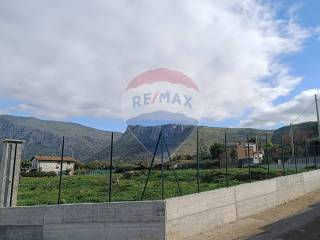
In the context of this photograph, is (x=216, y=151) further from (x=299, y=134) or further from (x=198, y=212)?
(x=299, y=134)

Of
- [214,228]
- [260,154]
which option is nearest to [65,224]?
[214,228]

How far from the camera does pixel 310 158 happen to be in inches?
1209

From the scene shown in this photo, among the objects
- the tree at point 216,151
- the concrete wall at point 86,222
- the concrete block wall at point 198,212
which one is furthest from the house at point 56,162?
the tree at point 216,151

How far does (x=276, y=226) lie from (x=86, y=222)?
19.8 ft

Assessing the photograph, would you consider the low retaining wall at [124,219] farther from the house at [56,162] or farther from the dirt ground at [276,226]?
the house at [56,162]

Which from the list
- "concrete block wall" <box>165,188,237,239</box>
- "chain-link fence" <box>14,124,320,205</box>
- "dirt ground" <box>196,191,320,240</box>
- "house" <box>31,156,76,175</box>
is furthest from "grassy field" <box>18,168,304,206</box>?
"dirt ground" <box>196,191,320,240</box>

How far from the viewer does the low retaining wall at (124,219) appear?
10.2m

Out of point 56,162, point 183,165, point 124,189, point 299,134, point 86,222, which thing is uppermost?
point 299,134

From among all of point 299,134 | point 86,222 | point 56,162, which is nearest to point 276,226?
point 86,222

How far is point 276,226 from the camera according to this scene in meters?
12.4

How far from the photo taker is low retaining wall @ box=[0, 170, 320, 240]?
33.4 ft

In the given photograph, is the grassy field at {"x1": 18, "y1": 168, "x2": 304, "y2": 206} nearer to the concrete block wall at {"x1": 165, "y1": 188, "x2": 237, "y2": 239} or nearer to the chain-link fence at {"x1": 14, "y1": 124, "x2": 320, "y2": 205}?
the chain-link fence at {"x1": 14, "y1": 124, "x2": 320, "y2": 205}

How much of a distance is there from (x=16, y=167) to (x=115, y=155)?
3.36 metres

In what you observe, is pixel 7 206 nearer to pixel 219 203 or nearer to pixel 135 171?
pixel 219 203
